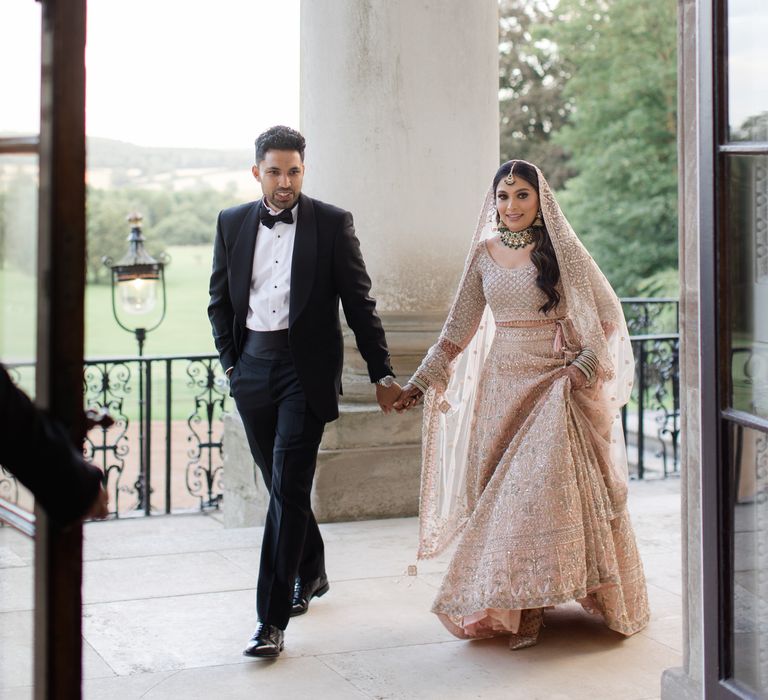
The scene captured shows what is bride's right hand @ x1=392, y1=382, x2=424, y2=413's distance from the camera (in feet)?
15.0

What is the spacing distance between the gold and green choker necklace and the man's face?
2.62 ft

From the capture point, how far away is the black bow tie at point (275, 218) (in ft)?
14.4

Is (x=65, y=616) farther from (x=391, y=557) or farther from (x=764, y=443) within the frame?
(x=391, y=557)

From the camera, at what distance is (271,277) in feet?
14.5

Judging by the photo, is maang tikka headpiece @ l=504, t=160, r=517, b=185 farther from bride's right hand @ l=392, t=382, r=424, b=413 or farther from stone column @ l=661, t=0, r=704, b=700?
stone column @ l=661, t=0, r=704, b=700

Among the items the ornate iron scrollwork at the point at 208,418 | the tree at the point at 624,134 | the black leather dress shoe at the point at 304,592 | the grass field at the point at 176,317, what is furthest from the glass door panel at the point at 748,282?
the grass field at the point at 176,317

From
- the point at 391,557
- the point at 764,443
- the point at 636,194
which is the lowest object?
the point at 391,557

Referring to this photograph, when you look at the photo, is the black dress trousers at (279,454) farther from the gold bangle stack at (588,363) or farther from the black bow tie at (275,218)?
the gold bangle stack at (588,363)

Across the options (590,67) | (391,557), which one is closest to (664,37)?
(590,67)

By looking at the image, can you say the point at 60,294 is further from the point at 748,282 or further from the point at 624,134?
the point at 624,134

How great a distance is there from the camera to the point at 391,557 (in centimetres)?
548

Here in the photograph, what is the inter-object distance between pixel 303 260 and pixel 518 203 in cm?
83

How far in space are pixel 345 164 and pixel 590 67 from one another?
15.1 m

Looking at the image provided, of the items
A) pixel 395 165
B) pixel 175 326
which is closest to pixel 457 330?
pixel 395 165
